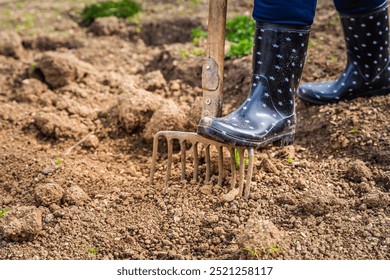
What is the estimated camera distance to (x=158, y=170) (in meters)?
3.64

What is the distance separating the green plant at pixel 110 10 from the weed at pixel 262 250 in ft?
12.2

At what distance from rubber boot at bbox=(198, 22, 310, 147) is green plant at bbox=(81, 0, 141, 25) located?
3.02 meters

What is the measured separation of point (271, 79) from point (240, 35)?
200cm

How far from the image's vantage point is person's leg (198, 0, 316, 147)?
307 cm

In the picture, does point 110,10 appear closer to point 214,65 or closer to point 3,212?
point 214,65

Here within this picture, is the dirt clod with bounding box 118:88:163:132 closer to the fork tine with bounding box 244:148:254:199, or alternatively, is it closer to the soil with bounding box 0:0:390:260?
the soil with bounding box 0:0:390:260

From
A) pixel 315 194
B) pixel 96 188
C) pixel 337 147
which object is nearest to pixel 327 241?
pixel 315 194

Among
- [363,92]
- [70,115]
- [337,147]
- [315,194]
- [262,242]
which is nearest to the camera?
[262,242]

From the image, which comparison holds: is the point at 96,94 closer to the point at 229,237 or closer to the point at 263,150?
the point at 263,150

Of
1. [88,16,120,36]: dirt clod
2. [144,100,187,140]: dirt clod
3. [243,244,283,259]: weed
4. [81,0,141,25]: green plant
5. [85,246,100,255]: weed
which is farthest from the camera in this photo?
[81,0,141,25]: green plant

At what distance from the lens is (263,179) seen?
3.33 meters

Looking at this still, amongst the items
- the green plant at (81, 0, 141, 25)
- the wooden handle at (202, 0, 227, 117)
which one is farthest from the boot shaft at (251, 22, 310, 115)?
the green plant at (81, 0, 141, 25)

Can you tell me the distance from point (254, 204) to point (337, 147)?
0.77m

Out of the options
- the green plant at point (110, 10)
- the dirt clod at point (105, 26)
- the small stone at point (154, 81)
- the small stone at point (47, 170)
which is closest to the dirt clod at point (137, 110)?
the small stone at point (154, 81)
